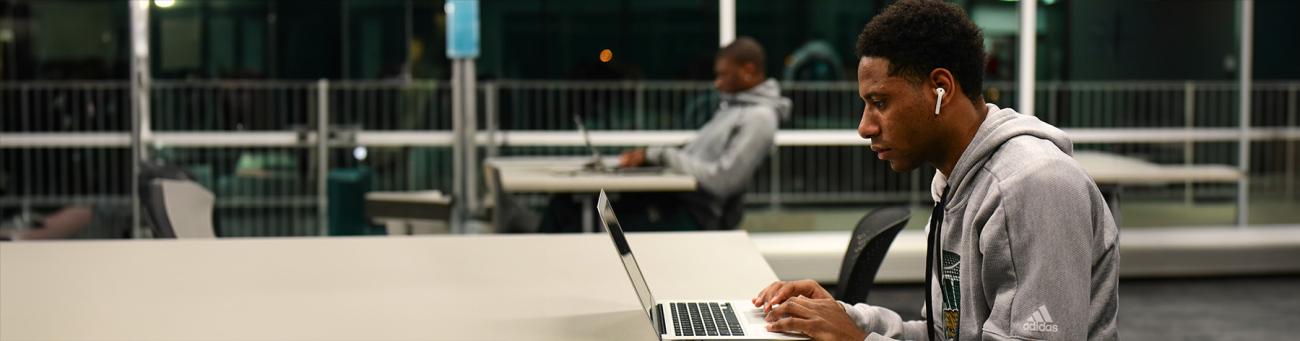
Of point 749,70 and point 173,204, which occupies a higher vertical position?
point 749,70

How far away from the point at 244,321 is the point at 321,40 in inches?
172

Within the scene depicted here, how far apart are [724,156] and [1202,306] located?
2.23m

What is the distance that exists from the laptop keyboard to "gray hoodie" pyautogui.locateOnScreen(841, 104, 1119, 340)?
1.10ft

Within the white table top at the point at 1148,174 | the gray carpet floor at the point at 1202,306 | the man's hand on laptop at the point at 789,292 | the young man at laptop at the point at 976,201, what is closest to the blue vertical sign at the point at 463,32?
the gray carpet floor at the point at 1202,306

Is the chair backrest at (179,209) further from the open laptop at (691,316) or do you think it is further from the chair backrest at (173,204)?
the open laptop at (691,316)

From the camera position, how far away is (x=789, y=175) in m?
7.38

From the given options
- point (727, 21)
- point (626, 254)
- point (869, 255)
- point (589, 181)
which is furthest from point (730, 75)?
point (626, 254)

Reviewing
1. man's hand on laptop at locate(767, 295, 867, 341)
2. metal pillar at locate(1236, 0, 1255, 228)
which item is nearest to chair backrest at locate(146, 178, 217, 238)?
man's hand on laptop at locate(767, 295, 867, 341)

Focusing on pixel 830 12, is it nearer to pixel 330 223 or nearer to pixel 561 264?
pixel 330 223

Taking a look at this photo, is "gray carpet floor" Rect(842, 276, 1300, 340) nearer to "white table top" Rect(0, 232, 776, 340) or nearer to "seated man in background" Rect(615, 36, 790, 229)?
"seated man in background" Rect(615, 36, 790, 229)

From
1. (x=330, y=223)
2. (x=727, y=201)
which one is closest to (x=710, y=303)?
(x=727, y=201)

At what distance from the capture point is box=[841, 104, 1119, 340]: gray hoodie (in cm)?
169

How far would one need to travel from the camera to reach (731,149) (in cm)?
503

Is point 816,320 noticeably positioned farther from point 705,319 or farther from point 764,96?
point 764,96
